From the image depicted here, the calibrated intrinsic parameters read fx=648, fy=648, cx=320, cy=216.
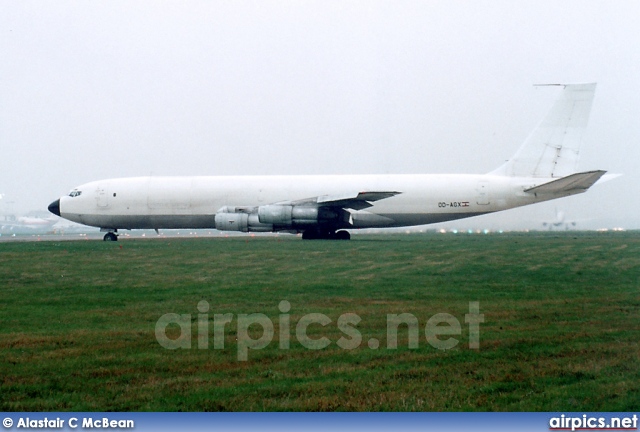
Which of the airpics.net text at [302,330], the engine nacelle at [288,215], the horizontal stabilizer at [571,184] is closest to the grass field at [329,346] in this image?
the airpics.net text at [302,330]

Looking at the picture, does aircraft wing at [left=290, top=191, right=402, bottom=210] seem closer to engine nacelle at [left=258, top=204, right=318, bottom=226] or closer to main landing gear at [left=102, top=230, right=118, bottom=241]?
engine nacelle at [left=258, top=204, right=318, bottom=226]

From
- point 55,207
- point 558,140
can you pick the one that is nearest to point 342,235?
point 558,140

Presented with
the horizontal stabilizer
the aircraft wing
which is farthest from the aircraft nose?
the horizontal stabilizer

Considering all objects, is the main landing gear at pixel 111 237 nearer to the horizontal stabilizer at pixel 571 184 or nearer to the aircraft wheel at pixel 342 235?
the aircraft wheel at pixel 342 235

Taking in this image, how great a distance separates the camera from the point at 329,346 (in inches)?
324

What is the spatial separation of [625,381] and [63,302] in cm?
965

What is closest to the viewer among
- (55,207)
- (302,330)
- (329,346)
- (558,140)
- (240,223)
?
A: (329,346)

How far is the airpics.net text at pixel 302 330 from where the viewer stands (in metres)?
8.35

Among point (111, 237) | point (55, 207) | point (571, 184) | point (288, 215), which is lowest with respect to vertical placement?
point (111, 237)

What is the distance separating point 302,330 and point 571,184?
25950 millimetres

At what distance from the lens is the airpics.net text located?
27.4ft

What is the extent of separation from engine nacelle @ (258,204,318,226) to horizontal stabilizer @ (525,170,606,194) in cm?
1121

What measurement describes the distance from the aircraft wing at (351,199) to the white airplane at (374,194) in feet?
0.16

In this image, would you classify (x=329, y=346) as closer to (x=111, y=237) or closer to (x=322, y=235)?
(x=322, y=235)
